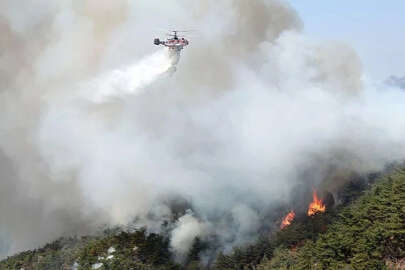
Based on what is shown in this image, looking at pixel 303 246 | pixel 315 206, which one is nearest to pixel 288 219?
pixel 315 206

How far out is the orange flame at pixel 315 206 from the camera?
260ft

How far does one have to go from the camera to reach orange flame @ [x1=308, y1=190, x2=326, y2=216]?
79188 mm

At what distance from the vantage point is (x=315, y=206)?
8194 cm

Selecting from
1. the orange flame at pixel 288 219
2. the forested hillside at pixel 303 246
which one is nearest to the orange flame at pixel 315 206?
the forested hillside at pixel 303 246

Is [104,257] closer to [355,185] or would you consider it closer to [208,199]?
[208,199]

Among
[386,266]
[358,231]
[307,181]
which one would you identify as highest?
[307,181]

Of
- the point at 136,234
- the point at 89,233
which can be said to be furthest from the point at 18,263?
the point at 136,234

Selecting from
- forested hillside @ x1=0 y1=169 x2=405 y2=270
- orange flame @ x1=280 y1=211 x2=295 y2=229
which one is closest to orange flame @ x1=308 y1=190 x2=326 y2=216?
forested hillside @ x1=0 y1=169 x2=405 y2=270

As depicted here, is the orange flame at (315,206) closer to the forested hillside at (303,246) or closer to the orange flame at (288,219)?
the forested hillside at (303,246)

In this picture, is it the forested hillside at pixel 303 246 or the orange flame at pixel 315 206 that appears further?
the orange flame at pixel 315 206

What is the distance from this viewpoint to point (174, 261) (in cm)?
7719

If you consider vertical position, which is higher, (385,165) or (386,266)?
(385,165)

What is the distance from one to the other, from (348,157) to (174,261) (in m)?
35.8

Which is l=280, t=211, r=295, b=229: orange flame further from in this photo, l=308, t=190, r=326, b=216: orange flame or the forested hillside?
l=308, t=190, r=326, b=216: orange flame
